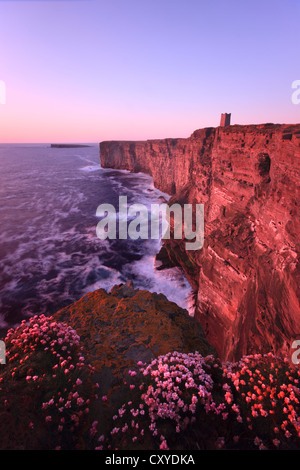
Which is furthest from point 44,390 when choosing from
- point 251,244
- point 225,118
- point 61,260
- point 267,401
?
point 225,118

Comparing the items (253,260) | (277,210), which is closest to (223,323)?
(253,260)

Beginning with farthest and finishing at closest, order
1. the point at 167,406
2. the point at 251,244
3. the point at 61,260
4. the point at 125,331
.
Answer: the point at 61,260 → the point at 251,244 → the point at 125,331 → the point at 167,406

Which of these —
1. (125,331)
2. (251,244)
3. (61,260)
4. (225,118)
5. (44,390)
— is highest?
(225,118)

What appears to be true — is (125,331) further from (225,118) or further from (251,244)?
(225,118)

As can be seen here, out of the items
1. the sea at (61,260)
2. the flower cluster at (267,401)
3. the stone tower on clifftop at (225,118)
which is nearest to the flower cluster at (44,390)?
the flower cluster at (267,401)

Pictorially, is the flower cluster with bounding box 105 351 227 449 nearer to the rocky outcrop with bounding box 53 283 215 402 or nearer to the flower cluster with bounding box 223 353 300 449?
the flower cluster with bounding box 223 353 300 449

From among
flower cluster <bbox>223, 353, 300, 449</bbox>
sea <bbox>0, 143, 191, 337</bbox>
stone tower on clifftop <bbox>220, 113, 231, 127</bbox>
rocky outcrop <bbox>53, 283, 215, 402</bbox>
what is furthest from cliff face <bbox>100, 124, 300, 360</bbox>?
stone tower on clifftop <bbox>220, 113, 231, 127</bbox>
